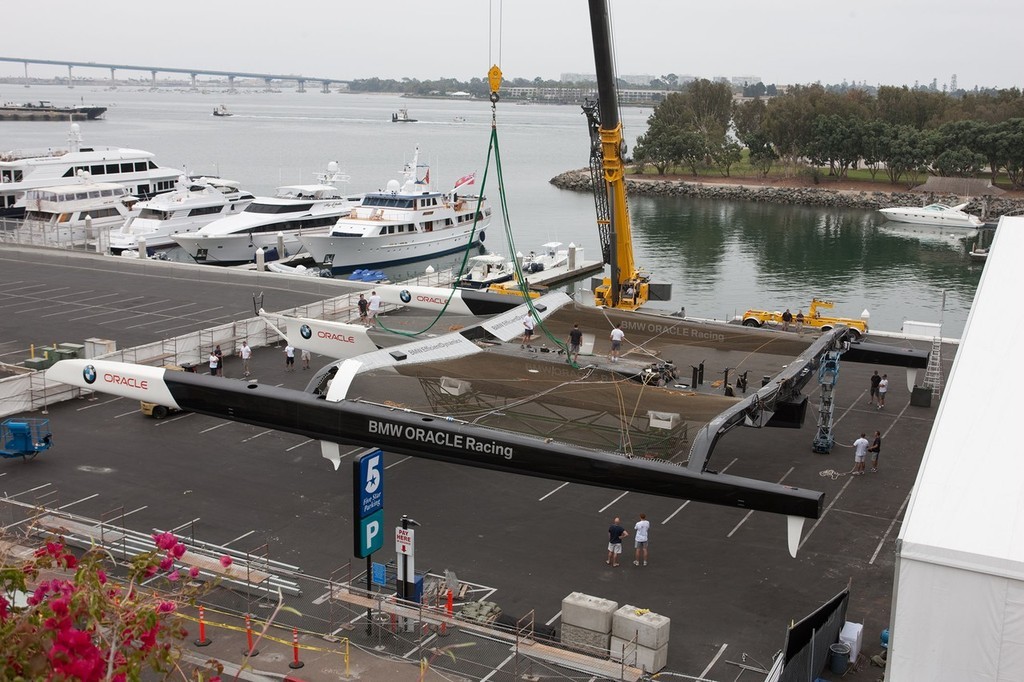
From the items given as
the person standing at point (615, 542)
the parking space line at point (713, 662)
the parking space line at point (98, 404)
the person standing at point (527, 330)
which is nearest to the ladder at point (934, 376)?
the person standing at point (527, 330)

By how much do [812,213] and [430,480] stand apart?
309ft

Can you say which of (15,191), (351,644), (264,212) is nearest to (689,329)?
(351,644)

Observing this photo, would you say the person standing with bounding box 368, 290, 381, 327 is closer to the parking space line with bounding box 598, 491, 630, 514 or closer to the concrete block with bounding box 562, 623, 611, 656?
the parking space line with bounding box 598, 491, 630, 514

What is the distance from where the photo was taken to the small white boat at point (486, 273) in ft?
196

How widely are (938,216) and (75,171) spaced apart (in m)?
77.1

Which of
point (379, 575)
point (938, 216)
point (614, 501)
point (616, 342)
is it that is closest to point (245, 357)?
point (616, 342)

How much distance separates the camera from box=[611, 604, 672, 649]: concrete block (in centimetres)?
1730

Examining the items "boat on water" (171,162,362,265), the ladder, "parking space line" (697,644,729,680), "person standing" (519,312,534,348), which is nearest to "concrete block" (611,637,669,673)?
"parking space line" (697,644,729,680)

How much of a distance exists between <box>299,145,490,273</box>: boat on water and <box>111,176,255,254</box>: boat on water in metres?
9.84

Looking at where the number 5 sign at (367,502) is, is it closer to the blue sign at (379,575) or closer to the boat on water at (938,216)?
the blue sign at (379,575)

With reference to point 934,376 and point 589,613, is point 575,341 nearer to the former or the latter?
point 589,613

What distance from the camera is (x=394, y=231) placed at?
229 ft

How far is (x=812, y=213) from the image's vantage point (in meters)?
112

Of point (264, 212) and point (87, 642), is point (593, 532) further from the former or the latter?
point (264, 212)
